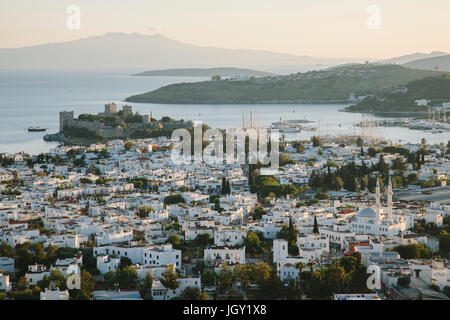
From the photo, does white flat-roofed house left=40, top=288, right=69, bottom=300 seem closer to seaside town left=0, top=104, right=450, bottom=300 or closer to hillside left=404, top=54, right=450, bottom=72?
seaside town left=0, top=104, right=450, bottom=300

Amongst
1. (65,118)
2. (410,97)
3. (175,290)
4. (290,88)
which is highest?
(290,88)

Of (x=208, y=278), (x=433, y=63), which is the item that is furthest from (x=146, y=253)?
(x=433, y=63)

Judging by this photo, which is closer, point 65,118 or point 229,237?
point 229,237

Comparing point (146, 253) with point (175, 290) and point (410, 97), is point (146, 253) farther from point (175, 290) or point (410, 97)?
point (410, 97)

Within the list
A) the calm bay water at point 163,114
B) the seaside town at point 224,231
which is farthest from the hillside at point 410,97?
the seaside town at point 224,231

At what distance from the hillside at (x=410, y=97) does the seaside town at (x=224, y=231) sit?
929 inches

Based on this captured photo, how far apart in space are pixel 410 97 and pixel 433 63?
4013cm

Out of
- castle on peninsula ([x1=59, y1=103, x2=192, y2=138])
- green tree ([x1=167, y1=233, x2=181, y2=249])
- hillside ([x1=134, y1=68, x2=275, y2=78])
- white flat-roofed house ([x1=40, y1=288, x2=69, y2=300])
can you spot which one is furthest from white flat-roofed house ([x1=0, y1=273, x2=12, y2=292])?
hillside ([x1=134, y1=68, x2=275, y2=78])

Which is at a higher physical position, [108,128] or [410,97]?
[410,97]

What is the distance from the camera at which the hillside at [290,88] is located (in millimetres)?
54781

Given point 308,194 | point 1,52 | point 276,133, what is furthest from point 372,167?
point 1,52

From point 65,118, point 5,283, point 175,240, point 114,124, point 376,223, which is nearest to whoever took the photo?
point 5,283

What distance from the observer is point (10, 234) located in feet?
36.9

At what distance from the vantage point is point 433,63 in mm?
83312
